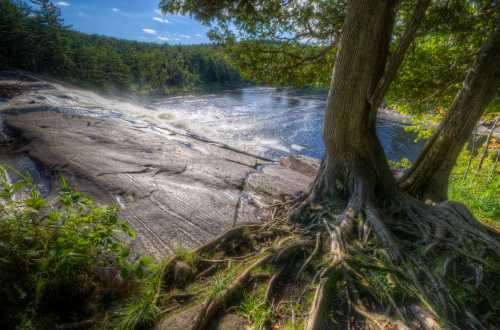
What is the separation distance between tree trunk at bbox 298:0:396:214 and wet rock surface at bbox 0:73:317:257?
6.44ft

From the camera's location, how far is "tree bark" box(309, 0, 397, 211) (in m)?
3.51

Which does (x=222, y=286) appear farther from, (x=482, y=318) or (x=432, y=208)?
(x=432, y=208)

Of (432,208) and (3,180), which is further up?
(3,180)

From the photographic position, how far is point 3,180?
208 centimetres

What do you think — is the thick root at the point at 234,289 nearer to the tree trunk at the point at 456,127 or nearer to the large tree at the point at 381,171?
the large tree at the point at 381,171

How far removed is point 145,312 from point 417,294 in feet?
10.0

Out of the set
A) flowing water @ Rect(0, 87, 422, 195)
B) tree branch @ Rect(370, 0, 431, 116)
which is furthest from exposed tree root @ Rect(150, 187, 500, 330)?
flowing water @ Rect(0, 87, 422, 195)

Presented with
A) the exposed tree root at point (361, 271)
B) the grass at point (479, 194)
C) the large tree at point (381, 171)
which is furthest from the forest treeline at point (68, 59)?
the grass at point (479, 194)

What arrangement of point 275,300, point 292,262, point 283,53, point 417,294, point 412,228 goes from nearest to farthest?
point 417,294 < point 275,300 < point 292,262 < point 412,228 < point 283,53

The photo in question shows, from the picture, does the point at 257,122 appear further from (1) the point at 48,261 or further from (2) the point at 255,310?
(1) the point at 48,261

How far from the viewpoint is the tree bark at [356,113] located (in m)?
3.51

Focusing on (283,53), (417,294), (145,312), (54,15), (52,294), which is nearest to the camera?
(52,294)

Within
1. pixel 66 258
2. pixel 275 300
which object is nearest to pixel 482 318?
pixel 275 300

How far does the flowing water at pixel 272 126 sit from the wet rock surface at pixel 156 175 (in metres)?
6.38
